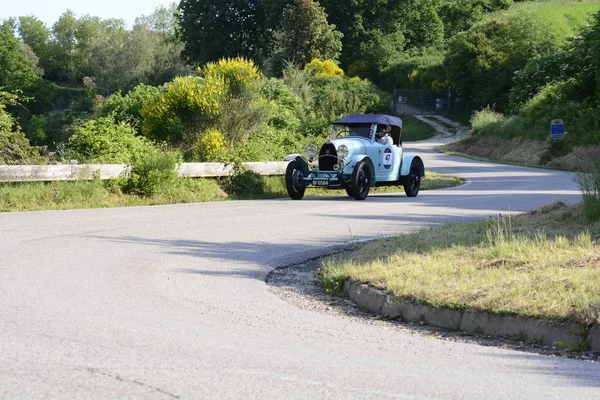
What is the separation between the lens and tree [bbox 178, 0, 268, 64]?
3578 inches

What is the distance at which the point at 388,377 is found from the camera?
6.38 m

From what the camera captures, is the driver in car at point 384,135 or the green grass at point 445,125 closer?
the driver in car at point 384,135

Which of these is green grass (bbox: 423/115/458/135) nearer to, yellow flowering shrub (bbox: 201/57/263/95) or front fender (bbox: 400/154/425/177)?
yellow flowering shrub (bbox: 201/57/263/95)

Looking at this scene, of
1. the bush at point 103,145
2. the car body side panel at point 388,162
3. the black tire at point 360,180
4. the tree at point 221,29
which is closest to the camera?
the bush at point 103,145

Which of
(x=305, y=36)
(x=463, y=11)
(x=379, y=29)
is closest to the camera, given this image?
(x=305, y=36)

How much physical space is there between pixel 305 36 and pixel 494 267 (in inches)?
2766

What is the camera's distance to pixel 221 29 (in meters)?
91.6

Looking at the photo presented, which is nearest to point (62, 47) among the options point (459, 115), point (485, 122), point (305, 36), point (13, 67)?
point (13, 67)

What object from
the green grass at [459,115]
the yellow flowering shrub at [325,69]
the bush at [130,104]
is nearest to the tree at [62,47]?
the yellow flowering shrub at [325,69]

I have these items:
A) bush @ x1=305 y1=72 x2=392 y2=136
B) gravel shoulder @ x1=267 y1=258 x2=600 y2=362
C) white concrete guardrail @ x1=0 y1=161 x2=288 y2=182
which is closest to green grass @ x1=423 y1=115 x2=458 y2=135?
bush @ x1=305 y1=72 x2=392 y2=136

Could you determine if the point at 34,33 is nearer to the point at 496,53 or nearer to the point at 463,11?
the point at 463,11

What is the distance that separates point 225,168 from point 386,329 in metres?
14.8

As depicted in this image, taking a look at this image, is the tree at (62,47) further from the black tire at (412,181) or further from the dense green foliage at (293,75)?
the black tire at (412,181)

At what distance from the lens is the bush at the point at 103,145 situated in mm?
21625
